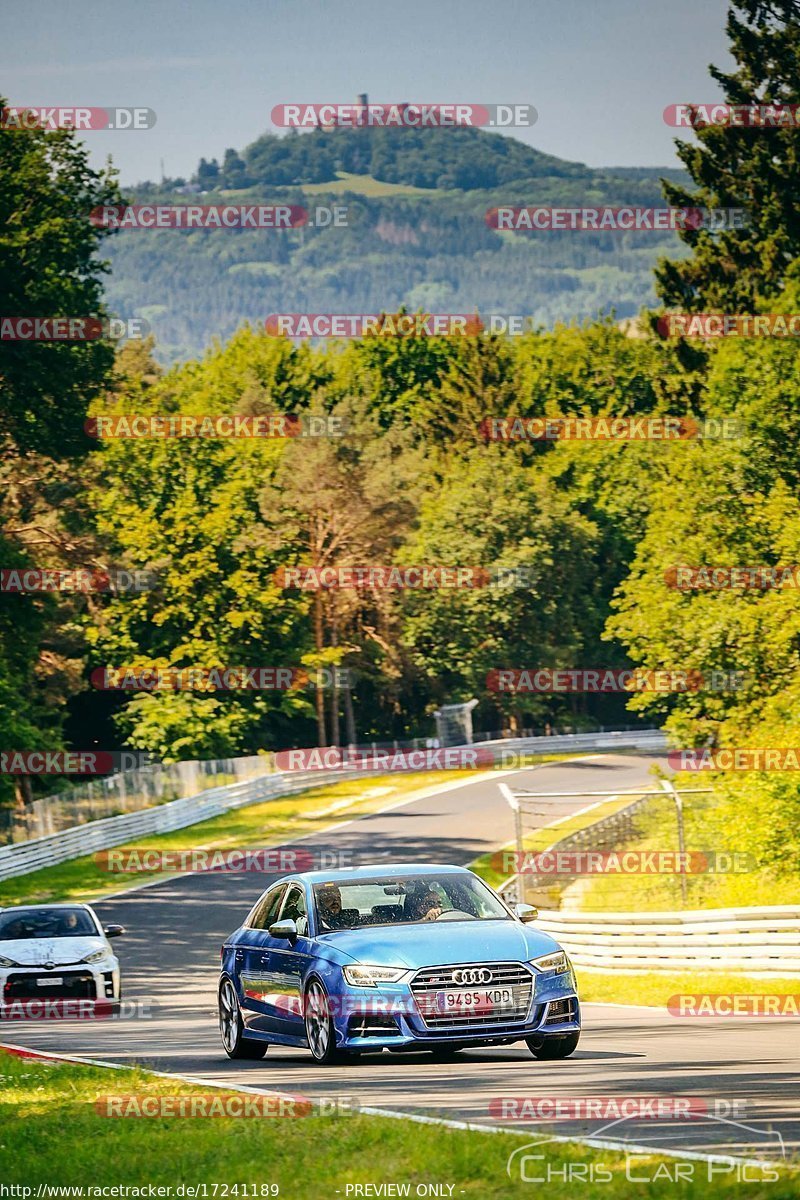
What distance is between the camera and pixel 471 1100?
34.0 ft

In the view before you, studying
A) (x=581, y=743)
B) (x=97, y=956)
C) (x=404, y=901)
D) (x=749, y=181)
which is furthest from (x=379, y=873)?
(x=581, y=743)

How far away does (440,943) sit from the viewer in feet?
41.4

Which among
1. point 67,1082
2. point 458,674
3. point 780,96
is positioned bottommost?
point 458,674

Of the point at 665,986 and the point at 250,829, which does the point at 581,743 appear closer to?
the point at 250,829

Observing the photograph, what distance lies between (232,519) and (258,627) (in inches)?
177

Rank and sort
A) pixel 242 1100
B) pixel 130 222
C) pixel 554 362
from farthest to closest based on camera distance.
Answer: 1. pixel 554 362
2. pixel 130 222
3. pixel 242 1100

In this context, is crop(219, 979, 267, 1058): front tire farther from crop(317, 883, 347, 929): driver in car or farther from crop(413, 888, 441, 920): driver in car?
crop(413, 888, 441, 920): driver in car

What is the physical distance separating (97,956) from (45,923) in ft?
4.02

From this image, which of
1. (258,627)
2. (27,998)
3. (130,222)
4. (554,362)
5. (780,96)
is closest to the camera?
(27,998)

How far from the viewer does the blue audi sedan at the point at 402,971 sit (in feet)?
40.4

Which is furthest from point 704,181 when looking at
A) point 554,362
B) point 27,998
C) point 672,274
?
point 27,998

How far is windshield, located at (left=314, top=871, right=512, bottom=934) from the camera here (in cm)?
1348

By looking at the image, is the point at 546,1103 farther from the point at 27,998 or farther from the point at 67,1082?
the point at 27,998

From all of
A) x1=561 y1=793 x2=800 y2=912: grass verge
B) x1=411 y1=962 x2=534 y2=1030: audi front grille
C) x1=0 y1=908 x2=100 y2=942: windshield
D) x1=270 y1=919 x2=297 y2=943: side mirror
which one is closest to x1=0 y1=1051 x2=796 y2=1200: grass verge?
x1=411 y1=962 x2=534 y2=1030: audi front grille
